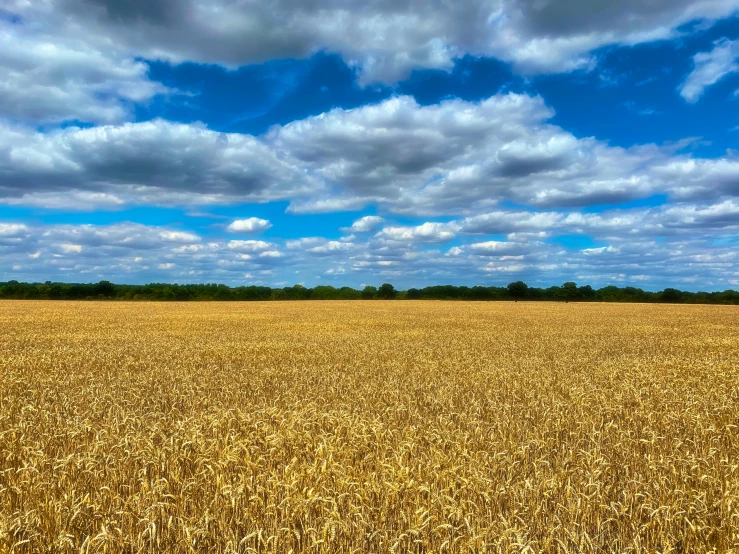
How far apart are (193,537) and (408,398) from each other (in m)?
6.04

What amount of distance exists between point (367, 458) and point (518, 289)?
116 meters

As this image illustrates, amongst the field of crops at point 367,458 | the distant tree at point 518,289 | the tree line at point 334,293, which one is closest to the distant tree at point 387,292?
the tree line at point 334,293

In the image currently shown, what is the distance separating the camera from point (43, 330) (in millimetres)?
27078

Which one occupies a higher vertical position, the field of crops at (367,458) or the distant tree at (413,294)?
the distant tree at (413,294)

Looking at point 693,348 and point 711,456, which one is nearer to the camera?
point 711,456

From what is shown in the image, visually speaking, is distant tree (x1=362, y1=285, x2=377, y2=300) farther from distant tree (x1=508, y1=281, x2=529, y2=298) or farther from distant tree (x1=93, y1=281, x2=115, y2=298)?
distant tree (x1=93, y1=281, x2=115, y2=298)

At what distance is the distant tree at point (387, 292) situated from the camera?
12319 centimetres

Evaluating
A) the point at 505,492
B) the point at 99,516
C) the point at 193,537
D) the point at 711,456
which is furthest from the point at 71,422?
the point at 711,456

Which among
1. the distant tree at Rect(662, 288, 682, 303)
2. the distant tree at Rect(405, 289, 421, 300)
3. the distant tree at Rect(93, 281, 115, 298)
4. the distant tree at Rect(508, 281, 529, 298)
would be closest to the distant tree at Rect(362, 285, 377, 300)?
the distant tree at Rect(405, 289, 421, 300)

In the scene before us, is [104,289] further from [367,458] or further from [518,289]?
[367,458]

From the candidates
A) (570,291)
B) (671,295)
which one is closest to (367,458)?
(570,291)

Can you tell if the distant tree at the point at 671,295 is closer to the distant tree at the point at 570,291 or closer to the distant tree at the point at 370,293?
the distant tree at the point at 570,291

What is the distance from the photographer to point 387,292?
123188 mm

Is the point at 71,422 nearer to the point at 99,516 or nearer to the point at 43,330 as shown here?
the point at 99,516
